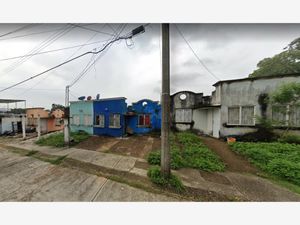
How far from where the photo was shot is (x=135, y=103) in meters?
12.5

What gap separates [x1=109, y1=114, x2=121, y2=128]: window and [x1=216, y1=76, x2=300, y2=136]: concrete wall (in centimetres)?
830

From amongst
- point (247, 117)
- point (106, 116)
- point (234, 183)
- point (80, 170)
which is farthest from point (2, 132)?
point (247, 117)

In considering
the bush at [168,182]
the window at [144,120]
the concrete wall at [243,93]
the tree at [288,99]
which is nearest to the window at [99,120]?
the window at [144,120]

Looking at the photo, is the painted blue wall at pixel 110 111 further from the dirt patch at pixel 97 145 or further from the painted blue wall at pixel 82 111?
the dirt patch at pixel 97 145

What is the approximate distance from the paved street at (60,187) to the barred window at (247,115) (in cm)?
814

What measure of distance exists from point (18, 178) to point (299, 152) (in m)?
11.2

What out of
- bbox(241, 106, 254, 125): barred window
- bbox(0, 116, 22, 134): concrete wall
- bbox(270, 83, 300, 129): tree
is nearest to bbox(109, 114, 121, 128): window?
bbox(241, 106, 254, 125): barred window

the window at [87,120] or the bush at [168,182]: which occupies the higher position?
the window at [87,120]

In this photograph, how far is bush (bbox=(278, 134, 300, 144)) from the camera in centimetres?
679

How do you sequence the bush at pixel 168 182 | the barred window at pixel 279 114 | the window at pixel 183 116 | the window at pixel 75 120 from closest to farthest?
the bush at pixel 168 182, the barred window at pixel 279 114, the window at pixel 183 116, the window at pixel 75 120

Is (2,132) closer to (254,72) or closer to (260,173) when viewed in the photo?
(260,173)

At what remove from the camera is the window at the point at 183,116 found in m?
12.1

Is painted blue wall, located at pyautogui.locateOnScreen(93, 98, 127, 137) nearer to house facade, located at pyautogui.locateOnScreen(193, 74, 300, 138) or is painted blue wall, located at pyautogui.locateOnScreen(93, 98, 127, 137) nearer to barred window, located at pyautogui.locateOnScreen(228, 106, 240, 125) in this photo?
house facade, located at pyautogui.locateOnScreen(193, 74, 300, 138)

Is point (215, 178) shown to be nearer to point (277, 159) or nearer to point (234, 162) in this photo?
point (234, 162)
